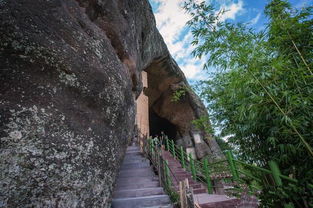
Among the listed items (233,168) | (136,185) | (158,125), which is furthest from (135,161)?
(158,125)

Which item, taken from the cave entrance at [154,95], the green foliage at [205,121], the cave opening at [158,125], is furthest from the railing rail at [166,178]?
the cave opening at [158,125]

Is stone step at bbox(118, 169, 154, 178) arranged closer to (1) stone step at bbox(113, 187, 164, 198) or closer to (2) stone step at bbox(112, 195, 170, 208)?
(1) stone step at bbox(113, 187, 164, 198)

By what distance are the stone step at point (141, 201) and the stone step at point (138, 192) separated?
19 cm

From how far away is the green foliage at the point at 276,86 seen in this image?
66.7 inches

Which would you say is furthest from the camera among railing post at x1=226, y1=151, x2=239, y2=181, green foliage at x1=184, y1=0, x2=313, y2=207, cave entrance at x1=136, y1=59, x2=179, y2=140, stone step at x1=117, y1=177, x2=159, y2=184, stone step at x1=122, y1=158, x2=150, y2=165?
cave entrance at x1=136, y1=59, x2=179, y2=140

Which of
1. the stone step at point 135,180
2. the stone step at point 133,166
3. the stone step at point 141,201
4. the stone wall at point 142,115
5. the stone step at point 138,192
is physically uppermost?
the stone wall at point 142,115

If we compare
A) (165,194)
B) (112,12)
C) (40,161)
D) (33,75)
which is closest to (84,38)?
(33,75)

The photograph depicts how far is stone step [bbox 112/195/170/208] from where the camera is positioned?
250cm

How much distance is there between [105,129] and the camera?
1776 mm

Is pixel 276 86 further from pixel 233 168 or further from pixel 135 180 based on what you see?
pixel 135 180

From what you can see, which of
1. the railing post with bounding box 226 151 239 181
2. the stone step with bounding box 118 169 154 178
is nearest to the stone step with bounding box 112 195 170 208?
the stone step with bounding box 118 169 154 178

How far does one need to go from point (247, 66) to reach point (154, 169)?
10.1 feet

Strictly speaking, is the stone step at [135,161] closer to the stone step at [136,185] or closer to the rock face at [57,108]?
the stone step at [136,185]

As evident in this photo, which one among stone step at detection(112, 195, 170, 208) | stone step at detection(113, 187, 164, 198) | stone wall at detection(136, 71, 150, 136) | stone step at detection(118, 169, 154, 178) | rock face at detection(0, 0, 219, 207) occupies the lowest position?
stone step at detection(112, 195, 170, 208)
